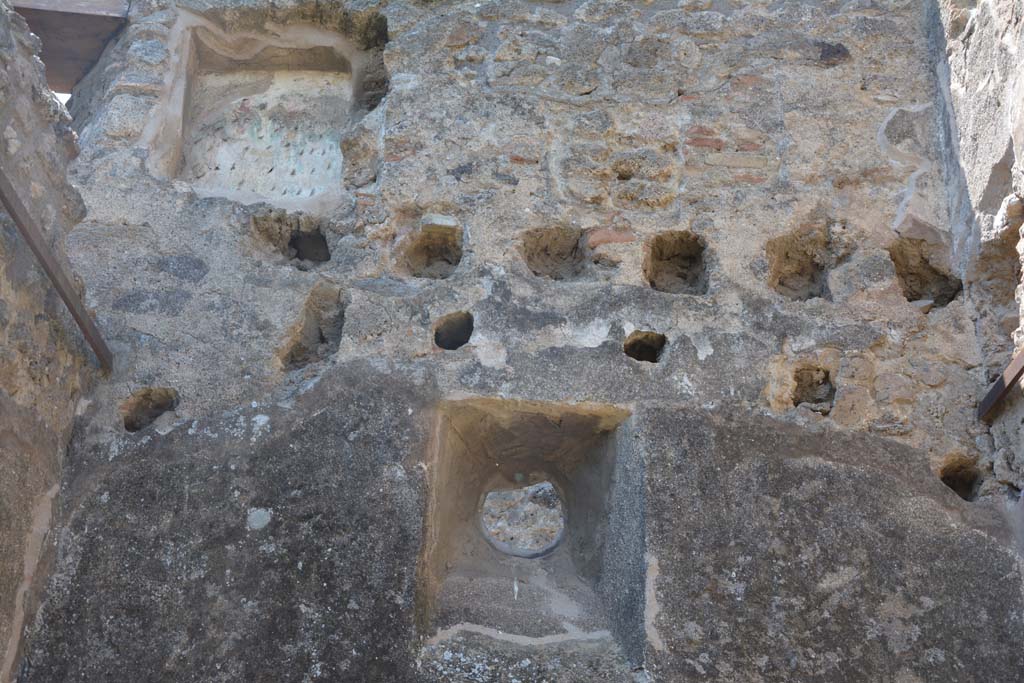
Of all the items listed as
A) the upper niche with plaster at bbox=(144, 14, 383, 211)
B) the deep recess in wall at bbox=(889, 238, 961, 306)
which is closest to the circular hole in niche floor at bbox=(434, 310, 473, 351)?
the upper niche with plaster at bbox=(144, 14, 383, 211)

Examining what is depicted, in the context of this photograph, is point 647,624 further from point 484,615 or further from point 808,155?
point 808,155

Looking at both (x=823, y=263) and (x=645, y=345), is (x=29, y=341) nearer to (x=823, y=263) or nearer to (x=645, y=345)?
(x=645, y=345)

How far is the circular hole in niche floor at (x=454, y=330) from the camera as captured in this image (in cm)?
320

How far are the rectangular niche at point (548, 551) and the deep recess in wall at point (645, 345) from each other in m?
0.24

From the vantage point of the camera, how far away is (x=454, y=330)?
322 cm

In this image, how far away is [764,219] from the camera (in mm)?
3389

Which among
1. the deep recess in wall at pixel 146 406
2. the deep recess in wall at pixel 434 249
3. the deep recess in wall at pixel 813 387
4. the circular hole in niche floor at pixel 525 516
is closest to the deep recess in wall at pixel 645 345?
the deep recess in wall at pixel 813 387

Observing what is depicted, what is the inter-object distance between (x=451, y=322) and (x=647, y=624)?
1063 mm

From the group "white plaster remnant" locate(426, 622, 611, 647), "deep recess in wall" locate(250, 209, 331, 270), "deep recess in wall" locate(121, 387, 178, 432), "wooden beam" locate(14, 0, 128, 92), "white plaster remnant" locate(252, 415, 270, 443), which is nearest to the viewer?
"white plaster remnant" locate(426, 622, 611, 647)

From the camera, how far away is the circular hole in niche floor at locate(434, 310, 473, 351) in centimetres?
320

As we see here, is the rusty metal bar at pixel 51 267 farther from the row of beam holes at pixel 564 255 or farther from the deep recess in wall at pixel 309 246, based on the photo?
the row of beam holes at pixel 564 255

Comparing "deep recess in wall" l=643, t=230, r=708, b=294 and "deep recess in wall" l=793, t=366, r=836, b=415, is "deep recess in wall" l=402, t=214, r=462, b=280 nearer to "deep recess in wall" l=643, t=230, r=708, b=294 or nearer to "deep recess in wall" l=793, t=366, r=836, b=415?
"deep recess in wall" l=643, t=230, r=708, b=294

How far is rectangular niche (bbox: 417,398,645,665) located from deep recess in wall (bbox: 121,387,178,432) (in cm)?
76

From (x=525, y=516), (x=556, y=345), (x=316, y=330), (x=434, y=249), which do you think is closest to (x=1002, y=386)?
(x=556, y=345)
